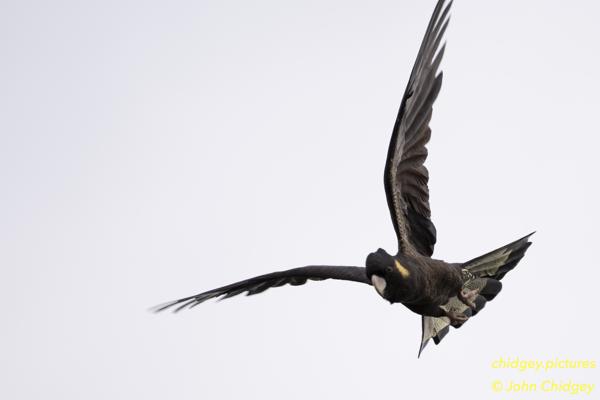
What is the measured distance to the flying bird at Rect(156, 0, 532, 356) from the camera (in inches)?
332

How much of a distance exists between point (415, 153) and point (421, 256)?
95 centimetres

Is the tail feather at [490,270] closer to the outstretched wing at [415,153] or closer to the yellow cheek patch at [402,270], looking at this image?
the outstretched wing at [415,153]

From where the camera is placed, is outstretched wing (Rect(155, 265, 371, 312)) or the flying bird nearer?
the flying bird

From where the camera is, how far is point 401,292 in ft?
27.4

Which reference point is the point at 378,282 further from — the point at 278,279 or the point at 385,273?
the point at 278,279

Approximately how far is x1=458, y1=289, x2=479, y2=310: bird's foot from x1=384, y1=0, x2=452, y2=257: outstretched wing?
48cm

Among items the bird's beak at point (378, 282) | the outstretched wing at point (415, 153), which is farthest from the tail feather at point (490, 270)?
the bird's beak at point (378, 282)

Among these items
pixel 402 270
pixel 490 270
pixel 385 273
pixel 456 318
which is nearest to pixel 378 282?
pixel 385 273

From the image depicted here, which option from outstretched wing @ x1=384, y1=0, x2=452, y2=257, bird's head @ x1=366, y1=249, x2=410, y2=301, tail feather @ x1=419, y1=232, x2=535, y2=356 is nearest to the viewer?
bird's head @ x1=366, y1=249, x2=410, y2=301

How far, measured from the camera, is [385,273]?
816 cm

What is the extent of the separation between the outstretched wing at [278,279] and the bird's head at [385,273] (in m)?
1.22

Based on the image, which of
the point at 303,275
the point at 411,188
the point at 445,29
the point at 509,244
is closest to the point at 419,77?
the point at 445,29

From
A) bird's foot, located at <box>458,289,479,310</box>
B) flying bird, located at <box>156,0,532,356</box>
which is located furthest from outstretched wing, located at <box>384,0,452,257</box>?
bird's foot, located at <box>458,289,479,310</box>

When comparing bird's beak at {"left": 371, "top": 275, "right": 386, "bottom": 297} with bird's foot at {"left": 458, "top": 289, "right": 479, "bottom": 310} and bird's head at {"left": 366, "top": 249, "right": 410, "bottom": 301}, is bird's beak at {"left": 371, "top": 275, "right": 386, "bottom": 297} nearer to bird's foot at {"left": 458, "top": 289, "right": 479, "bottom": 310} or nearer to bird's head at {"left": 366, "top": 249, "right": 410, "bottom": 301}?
bird's head at {"left": 366, "top": 249, "right": 410, "bottom": 301}
